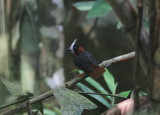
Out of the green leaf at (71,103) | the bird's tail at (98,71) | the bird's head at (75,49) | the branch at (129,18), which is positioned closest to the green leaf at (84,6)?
the bird's head at (75,49)

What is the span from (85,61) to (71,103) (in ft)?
0.88

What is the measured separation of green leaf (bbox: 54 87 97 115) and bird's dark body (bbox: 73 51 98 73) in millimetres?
210

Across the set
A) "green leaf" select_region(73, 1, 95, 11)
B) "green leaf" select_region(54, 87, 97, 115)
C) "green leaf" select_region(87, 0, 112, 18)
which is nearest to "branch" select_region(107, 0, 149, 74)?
"green leaf" select_region(54, 87, 97, 115)

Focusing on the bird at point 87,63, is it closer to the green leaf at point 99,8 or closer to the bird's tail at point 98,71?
the bird's tail at point 98,71

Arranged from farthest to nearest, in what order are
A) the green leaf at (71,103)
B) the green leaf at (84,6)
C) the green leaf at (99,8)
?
the green leaf at (84,6) → the green leaf at (99,8) → the green leaf at (71,103)

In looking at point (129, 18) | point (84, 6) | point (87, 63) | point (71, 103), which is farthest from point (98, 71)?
point (84, 6)

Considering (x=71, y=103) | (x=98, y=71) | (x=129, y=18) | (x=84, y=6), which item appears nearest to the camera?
(x=129, y=18)

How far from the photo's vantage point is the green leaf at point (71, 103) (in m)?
0.57

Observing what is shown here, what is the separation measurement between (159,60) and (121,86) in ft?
6.55

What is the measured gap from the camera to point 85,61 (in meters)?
0.83

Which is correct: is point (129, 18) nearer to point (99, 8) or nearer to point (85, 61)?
point (85, 61)

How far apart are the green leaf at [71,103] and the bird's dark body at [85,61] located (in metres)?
0.21

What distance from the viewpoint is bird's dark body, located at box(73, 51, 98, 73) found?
81 cm

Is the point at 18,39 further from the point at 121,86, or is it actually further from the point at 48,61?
the point at 121,86
